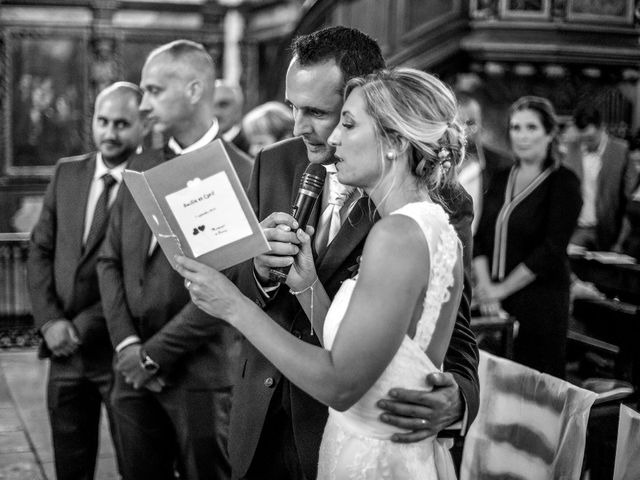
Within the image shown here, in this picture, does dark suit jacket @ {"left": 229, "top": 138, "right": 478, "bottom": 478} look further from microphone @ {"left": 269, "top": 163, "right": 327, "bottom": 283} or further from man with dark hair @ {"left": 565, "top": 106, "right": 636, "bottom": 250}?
man with dark hair @ {"left": 565, "top": 106, "right": 636, "bottom": 250}

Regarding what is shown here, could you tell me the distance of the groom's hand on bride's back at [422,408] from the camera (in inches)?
75.9

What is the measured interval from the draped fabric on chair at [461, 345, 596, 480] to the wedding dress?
0.55m

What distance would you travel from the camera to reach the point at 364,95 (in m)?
1.99

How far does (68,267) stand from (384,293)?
2.31 metres

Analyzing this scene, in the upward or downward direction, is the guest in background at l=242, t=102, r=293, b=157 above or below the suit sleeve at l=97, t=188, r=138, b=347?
above

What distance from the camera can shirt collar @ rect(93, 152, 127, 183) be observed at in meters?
3.82

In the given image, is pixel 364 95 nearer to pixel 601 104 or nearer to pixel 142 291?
pixel 142 291

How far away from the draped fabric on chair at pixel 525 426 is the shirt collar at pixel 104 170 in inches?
69.5

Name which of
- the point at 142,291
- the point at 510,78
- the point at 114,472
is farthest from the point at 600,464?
the point at 510,78

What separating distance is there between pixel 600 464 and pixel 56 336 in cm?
214

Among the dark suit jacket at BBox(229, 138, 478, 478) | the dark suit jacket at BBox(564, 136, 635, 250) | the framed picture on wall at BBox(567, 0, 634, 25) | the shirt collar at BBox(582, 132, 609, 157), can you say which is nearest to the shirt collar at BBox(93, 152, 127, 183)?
the dark suit jacket at BBox(229, 138, 478, 478)

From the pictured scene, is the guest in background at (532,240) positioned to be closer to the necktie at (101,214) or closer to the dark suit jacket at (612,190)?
the necktie at (101,214)

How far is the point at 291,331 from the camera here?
2.36m

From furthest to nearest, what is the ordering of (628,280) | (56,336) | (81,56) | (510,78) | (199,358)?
(81,56) → (510,78) → (628,280) → (56,336) → (199,358)
